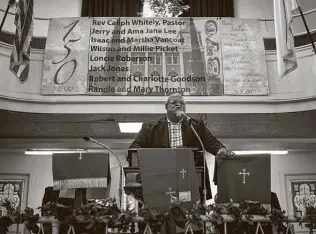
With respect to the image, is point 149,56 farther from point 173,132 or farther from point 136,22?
point 173,132

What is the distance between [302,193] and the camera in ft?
31.7

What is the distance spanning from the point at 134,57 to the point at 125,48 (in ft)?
0.77

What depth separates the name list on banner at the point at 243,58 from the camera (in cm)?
752

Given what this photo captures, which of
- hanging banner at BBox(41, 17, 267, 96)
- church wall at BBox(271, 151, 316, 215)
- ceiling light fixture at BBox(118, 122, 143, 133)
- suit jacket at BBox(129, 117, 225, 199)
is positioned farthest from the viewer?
church wall at BBox(271, 151, 316, 215)

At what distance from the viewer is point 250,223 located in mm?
3514

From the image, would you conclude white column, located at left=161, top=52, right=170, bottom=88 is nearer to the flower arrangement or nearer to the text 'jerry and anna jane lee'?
the text 'jerry and anna jane lee'

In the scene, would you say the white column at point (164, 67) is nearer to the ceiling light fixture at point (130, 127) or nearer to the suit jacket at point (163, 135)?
the ceiling light fixture at point (130, 127)

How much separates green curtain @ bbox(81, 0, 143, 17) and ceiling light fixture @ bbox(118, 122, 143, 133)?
8.95 feet

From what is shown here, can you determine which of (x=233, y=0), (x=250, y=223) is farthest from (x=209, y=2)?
(x=250, y=223)

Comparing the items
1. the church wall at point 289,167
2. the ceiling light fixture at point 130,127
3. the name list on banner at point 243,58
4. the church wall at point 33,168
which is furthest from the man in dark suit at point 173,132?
the church wall at point 289,167

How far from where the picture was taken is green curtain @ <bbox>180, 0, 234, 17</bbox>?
32.9ft

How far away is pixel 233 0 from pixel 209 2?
650 millimetres

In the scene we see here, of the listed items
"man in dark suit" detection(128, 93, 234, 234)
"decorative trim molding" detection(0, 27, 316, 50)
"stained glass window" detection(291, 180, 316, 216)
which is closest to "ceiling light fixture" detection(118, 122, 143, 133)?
"decorative trim molding" detection(0, 27, 316, 50)

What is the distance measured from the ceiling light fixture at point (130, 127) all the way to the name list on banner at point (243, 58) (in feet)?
6.27
